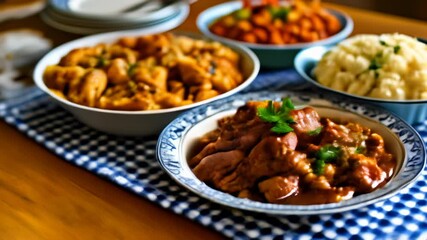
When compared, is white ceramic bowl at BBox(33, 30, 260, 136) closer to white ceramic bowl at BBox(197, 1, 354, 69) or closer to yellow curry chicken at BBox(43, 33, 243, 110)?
yellow curry chicken at BBox(43, 33, 243, 110)

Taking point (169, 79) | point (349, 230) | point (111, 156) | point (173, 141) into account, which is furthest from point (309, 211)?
point (169, 79)

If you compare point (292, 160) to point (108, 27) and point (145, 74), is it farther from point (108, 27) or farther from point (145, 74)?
point (108, 27)

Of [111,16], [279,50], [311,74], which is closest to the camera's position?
[311,74]

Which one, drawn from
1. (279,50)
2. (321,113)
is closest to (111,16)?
(279,50)

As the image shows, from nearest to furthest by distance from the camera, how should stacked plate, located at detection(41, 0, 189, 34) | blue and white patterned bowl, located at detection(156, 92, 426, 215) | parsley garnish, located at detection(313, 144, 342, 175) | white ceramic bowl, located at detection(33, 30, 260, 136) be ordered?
blue and white patterned bowl, located at detection(156, 92, 426, 215), parsley garnish, located at detection(313, 144, 342, 175), white ceramic bowl, located at detection(33, 30, 260, 136), stacked plate, located at detection(41, 0, 189, 34)

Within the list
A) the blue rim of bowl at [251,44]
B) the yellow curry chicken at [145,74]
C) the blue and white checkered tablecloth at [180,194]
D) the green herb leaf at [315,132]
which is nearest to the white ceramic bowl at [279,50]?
the blue rim of bowl at [251,44]

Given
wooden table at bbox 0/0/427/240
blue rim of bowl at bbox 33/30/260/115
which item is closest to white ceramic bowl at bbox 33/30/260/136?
blue rim of bowl at bbox 33/30/260/115

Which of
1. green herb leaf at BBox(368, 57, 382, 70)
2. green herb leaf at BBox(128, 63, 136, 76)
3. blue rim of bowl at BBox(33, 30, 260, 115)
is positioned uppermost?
green herb leaf at BBox(368, 57, 382, 70)
